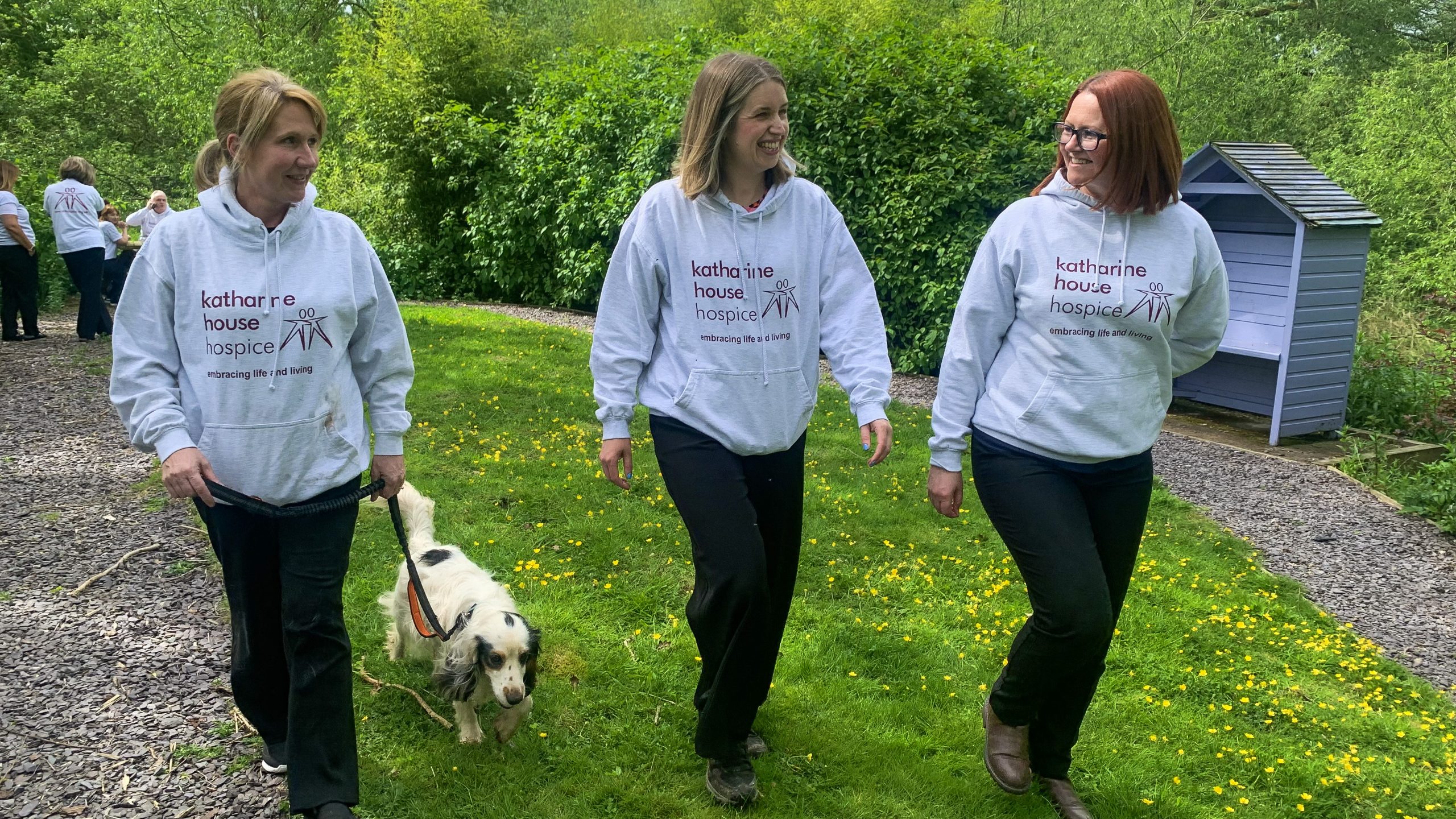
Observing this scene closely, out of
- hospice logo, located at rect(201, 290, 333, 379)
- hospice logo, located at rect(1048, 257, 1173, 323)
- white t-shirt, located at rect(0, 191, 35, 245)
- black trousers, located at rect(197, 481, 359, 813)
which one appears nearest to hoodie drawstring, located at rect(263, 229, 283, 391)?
hospice logo, located at rect(201, 290, 333, 379)

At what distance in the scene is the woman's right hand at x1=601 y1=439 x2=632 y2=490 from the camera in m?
3.32

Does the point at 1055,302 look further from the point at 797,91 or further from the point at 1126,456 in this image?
the point at 797,91

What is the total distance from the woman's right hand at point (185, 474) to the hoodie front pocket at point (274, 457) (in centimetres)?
11

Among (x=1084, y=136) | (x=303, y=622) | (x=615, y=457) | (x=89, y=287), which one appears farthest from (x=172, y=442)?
(x=89, y=287)

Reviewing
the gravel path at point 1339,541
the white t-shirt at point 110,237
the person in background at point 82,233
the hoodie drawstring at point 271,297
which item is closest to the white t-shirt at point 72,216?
the person in background at point 82,233

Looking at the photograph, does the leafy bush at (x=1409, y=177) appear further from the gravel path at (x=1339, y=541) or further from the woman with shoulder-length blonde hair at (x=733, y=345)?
the woman with shoulder-length blonde hair at (x=733, y=345)

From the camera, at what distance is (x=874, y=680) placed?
4.60m

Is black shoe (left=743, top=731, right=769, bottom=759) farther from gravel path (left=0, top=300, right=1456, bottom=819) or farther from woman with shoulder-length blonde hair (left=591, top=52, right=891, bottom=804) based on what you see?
gravel path (left=0, top=300, right=1456, bottom=819)

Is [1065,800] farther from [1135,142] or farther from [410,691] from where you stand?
[410,691]

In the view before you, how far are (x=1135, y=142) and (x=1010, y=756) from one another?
1.98 m

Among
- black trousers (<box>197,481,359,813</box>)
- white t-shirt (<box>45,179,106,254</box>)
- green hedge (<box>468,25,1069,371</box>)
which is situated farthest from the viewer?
white t-shirt (<box>45,179,106,254</box>)

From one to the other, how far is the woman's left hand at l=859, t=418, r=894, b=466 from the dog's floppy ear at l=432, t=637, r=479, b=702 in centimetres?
153

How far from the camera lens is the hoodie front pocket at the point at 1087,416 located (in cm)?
315

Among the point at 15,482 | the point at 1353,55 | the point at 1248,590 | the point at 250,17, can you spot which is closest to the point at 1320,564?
the point at 1248,590
